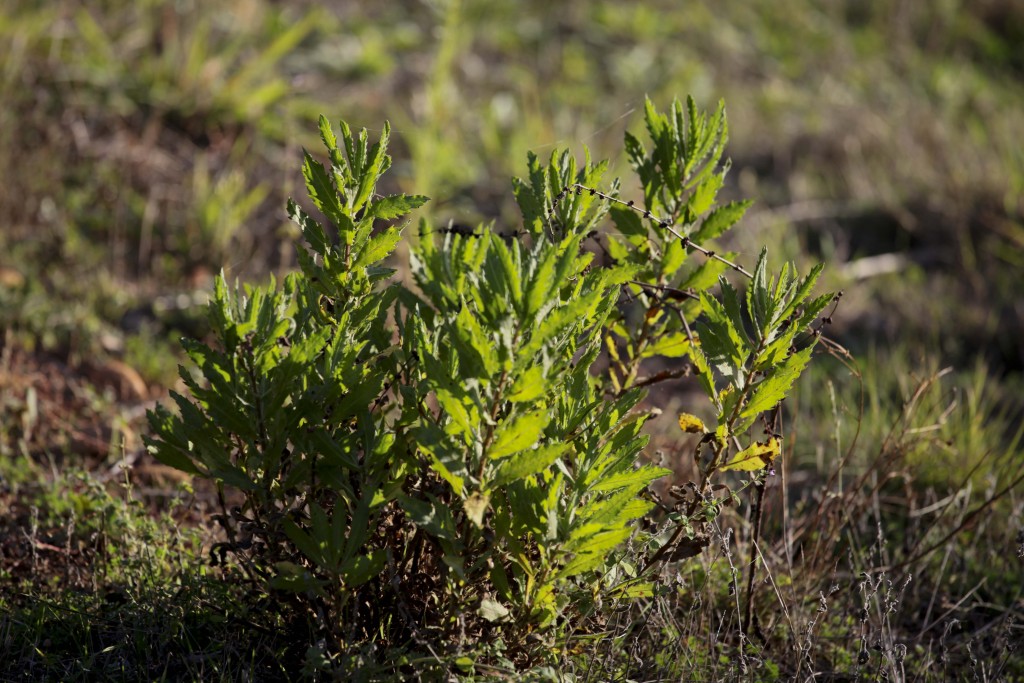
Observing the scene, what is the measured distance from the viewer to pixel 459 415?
160 centimetres

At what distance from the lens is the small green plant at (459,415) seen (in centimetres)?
164

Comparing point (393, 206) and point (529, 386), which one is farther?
point (393, 206)

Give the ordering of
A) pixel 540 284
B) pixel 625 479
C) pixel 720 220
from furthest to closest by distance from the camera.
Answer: pixel 720 220 → pixel 625 479 → pixel 540 284

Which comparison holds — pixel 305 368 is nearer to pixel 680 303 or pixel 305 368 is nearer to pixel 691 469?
pixel 680 303

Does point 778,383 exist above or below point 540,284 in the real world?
below

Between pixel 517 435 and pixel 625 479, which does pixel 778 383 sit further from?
pixel 517 435

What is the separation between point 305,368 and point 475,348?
1.11ft

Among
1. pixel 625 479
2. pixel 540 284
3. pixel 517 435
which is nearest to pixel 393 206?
pixel 540 284

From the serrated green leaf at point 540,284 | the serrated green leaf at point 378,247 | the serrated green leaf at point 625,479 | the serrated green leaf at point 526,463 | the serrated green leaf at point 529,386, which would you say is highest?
the serrated green leaf at point 378,247

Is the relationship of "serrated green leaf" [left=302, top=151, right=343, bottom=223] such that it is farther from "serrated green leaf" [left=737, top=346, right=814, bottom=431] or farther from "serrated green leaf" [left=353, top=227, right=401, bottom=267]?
"serrated green leaf" [left=737, top=346, right=814, bottom=431]

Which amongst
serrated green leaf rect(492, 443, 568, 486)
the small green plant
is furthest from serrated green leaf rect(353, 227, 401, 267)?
serrated green leaf rect(492, 443, 568, 486)

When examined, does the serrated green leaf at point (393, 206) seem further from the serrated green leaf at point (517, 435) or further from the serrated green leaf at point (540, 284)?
the serrated green leaf at point (517, 435)

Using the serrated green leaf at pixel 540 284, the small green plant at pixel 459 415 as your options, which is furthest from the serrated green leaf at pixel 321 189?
the serrated green leaf at pixel 540 284

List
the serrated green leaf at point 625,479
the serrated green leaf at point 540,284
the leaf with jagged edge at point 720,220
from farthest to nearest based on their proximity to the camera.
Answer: the leaf with jagged edge at point 720,220 → the serrated green leaf at point 625,479 → the serrated green leaf at point 540,284
